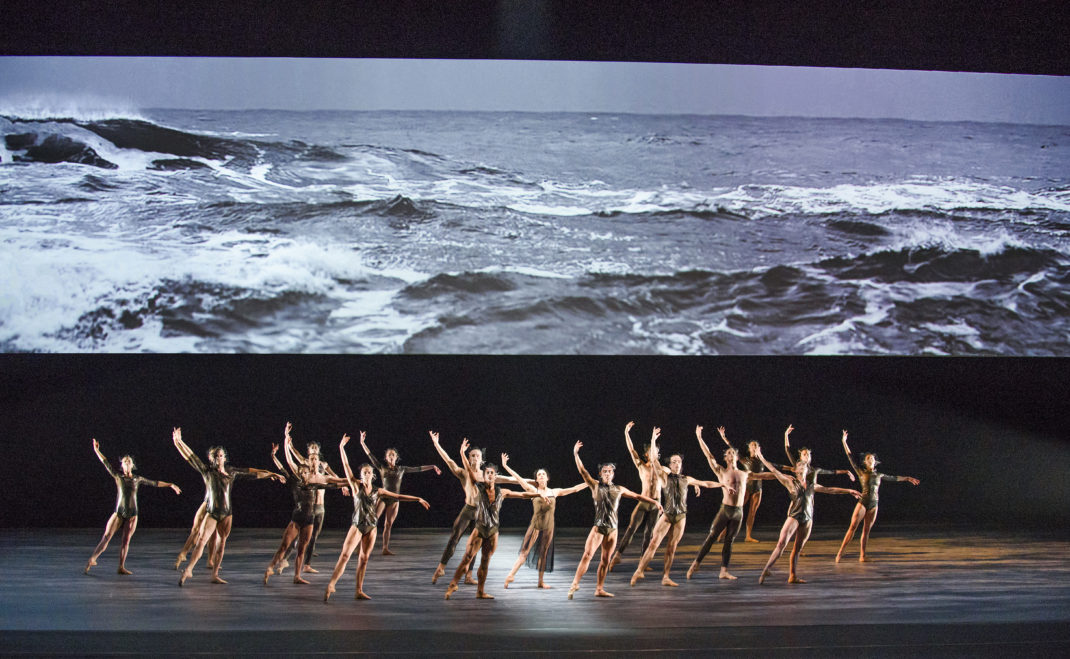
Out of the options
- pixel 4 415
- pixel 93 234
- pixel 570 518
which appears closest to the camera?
pixel 93 234

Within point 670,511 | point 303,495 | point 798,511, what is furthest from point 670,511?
point 303,495

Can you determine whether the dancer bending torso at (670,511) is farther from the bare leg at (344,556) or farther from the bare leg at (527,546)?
the bare leg at (344,556)

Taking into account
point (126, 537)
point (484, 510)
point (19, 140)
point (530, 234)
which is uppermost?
point (19, 140)

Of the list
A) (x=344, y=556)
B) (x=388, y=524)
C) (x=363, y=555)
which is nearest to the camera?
(x=344, y=556)

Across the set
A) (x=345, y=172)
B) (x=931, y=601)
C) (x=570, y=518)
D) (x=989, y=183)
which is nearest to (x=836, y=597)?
(x=931, y=601)

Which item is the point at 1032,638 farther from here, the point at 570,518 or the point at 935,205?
the point at 570,518

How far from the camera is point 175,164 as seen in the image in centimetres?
963

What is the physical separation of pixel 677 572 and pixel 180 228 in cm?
612

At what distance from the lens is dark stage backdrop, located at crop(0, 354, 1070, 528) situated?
1039cm

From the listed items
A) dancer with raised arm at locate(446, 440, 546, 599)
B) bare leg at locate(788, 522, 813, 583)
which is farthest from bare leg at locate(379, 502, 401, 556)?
bare leg at locate(788, 522, 813, 583)

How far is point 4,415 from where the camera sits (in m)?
10.3

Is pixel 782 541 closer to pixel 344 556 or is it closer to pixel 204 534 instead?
pixel 344 556

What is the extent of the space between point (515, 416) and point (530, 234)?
7.27 feet

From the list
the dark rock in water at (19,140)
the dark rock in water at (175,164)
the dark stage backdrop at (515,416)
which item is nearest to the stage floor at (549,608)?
the dark stage backdrop at (515,416)
